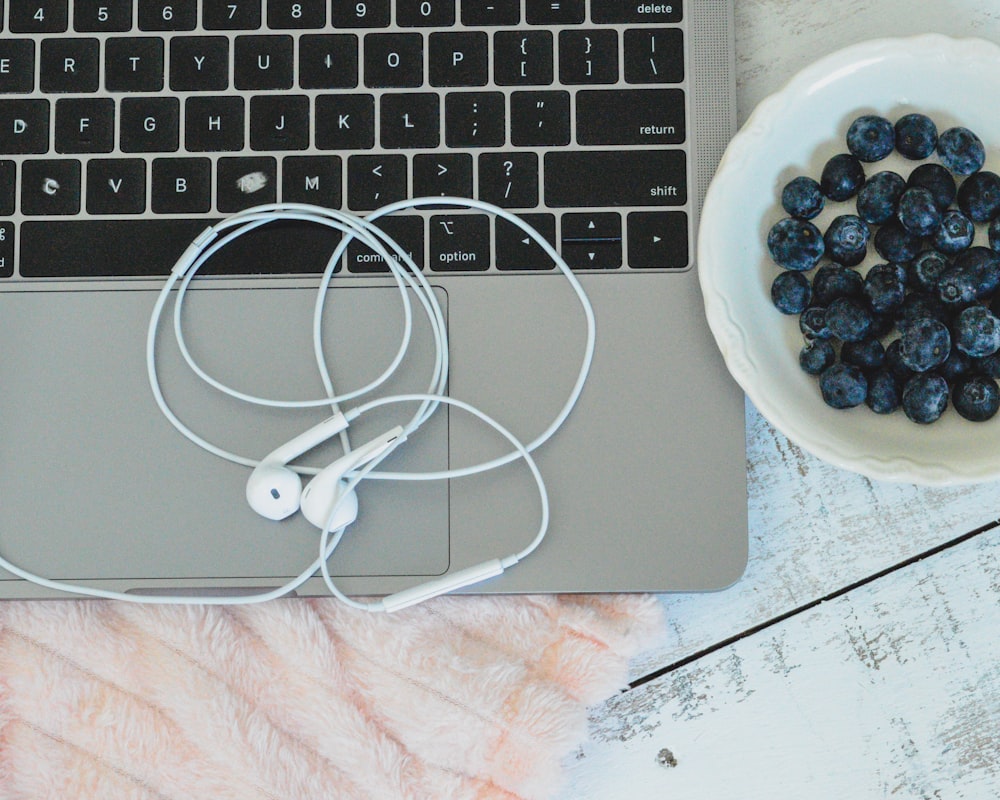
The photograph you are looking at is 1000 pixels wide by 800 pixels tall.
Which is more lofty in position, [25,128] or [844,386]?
[25,128]

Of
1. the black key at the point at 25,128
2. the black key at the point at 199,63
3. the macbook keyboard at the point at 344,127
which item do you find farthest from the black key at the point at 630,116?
the black key at the point at 25,128

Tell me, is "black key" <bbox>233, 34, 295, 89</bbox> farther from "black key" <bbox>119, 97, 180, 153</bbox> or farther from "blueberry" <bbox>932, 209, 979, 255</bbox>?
"blueberry" <bbox>932, 209, 979, 255</bbox>

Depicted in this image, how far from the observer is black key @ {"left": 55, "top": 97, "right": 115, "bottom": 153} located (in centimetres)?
54

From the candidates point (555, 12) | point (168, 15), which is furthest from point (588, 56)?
point (168, 15)

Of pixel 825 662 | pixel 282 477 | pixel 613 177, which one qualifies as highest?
pixel 613 177

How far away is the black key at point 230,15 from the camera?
0.54 m

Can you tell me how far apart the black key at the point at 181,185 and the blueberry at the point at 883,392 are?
0.39 metres

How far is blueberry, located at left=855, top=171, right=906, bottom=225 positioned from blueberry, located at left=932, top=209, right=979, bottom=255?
27mm

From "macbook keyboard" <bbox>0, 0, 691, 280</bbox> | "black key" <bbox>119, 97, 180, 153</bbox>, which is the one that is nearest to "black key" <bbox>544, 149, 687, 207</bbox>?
"macbook keyboard" <bbox>0, 0, 691, 280</bbox>

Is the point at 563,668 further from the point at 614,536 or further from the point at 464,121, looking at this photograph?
the point at 464,121

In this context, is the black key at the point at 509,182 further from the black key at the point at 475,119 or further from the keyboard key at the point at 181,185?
the keyboard key at the point at 181,185

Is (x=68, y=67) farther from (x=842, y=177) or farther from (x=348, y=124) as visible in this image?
(x=842, y=177)

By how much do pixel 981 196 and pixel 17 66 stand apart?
0.56 m

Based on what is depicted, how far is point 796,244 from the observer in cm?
51
